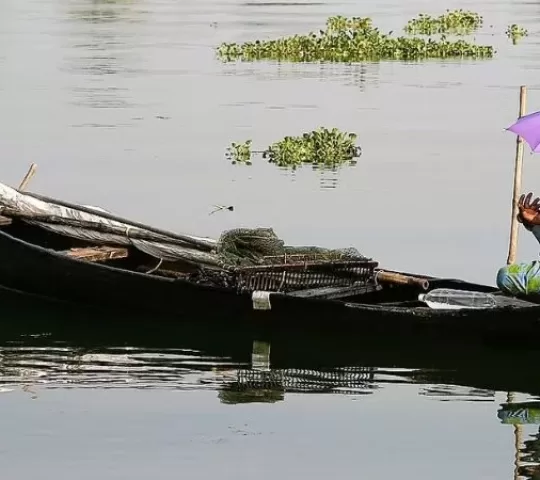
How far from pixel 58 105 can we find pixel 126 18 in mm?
15455

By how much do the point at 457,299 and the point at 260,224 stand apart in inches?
157

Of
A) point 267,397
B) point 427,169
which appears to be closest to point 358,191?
point 427,169

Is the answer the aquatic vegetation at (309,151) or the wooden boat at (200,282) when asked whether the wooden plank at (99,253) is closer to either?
the wooden boat at (200,282)

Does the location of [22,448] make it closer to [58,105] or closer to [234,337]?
[234,337]

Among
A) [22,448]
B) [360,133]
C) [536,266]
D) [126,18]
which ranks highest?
[126,18]

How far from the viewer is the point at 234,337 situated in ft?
29.8

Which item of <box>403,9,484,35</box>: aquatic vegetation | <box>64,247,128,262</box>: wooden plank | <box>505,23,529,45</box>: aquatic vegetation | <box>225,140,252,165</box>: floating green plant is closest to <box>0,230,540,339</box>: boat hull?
<box>64,247,128,262</box>: wooden plank

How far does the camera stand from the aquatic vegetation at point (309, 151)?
15211 mm

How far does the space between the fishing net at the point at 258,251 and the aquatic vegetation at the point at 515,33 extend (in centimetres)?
1982

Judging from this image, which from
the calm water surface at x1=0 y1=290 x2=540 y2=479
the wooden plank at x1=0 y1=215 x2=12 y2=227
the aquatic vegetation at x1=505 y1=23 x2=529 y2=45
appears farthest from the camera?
the aquatic vegetation at x1=505 y1=23 x2=529 y2=45

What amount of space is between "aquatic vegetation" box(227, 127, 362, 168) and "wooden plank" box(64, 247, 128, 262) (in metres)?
5.30

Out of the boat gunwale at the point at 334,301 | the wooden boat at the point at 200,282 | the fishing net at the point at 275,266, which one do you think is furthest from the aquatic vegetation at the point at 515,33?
the boat gunwale at the point at 334,301

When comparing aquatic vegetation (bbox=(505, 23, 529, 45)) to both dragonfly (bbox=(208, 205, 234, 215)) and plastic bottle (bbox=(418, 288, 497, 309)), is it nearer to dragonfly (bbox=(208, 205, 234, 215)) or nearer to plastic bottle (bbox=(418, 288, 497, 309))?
dragonfly (bbox=(208, 205, 234, 215))

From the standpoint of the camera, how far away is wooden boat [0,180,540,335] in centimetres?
847
